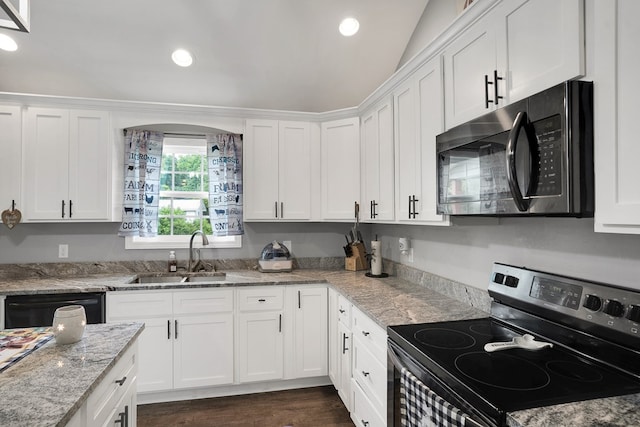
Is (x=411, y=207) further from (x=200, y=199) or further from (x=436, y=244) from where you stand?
(x=200, y=199)

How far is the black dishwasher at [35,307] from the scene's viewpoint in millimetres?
2479

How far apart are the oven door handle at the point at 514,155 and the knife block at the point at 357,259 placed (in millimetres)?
2163

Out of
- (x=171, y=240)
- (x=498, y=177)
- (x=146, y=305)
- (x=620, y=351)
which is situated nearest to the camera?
(x=620, y=351)

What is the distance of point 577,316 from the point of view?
1.27 meters

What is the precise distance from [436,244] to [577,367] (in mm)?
1306

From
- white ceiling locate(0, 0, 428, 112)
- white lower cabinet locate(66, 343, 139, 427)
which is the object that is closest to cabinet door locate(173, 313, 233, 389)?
white lower cabinet locate(66, 343, 139, 427)

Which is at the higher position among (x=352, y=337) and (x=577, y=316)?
(x=577, y=316)

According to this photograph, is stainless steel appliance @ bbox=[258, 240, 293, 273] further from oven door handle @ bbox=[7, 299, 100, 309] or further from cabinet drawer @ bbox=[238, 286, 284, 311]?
oven door handle @ bbox=[7, 299, 100, 309]

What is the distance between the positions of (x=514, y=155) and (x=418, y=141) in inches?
37.4

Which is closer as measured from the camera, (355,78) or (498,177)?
(498,177)

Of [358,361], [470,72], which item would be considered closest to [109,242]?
[358,361]

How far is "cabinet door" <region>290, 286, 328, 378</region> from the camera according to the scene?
2885 mm

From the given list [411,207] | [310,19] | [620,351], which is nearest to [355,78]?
[310,19]

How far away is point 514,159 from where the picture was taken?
1.22 m
